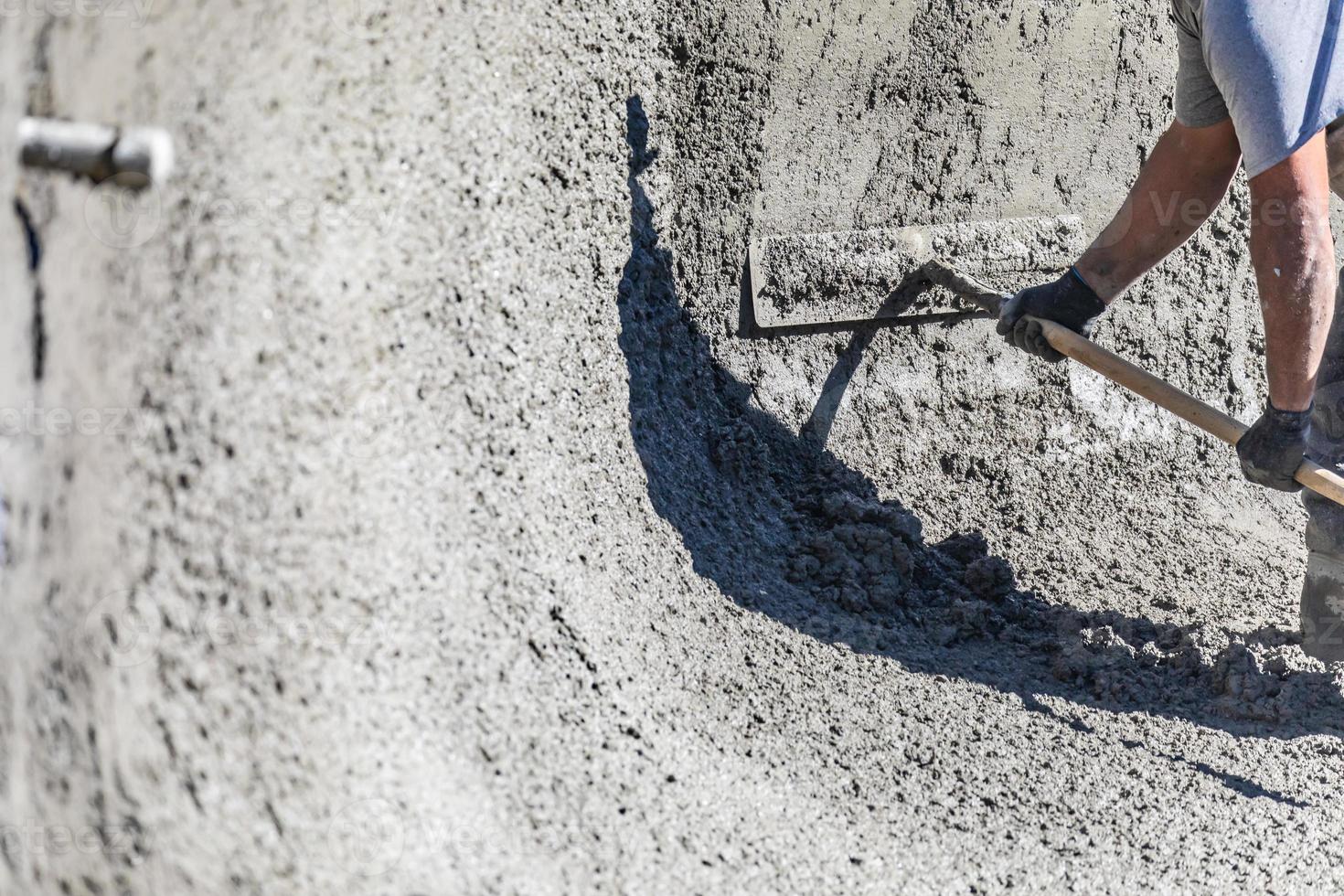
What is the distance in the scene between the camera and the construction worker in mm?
1968

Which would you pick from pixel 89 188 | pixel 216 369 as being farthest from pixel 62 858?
pixel 89 188

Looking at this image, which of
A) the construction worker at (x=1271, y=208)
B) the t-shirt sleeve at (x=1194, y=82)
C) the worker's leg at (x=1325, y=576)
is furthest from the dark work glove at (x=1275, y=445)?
the t-shirt sleeve at (x=1194, y=82)

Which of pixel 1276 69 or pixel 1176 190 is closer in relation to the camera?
pixel 1276 69

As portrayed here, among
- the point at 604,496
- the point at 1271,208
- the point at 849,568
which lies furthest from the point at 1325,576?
the point at 604,496

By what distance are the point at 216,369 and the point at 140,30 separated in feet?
1.42

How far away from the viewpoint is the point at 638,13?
8.75ft

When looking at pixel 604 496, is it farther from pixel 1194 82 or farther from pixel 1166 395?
pixel 1194 82

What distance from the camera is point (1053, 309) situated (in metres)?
2.60

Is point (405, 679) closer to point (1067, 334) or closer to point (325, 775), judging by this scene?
point (325, 775)

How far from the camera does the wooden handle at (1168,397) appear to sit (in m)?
2.19

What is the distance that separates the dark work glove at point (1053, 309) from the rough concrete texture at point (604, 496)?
1.48 feet

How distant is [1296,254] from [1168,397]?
0.49m

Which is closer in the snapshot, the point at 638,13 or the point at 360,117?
the point at 360,117

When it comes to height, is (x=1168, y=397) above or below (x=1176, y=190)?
below
